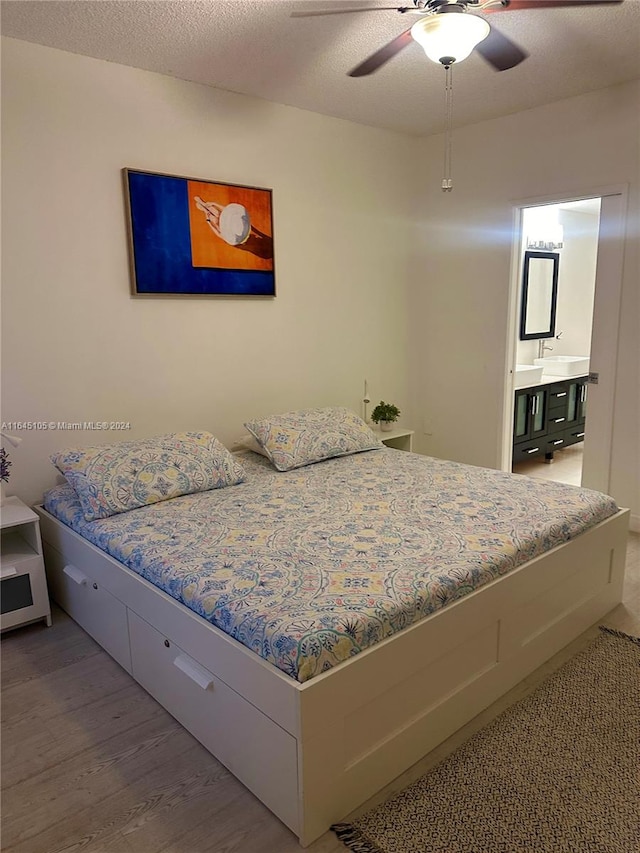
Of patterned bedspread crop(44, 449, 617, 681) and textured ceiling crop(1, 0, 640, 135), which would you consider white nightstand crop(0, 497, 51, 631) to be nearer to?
patterned bedspread crop(44, 449, 617, 681)

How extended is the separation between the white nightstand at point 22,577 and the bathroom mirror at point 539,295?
14.3 ft

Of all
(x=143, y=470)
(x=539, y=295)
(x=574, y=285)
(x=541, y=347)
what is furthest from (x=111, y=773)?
(x=574, y=285)

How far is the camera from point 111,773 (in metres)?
1.88

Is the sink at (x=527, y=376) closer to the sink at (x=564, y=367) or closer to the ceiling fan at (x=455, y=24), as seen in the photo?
the sink at (x=564, y=367)

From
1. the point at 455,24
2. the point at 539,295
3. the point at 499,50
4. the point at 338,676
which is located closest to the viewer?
the point at 338,676

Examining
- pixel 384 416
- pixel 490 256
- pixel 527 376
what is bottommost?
pixel 384 416

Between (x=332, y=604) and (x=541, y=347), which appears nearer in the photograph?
(x=332, y=604)

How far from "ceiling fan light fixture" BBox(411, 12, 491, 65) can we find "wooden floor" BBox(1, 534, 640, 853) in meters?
2.28

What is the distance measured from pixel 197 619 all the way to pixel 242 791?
51 centimetres

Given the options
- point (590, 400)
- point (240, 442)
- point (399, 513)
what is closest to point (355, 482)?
point (399, 513)

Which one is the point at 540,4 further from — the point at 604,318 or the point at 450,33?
the point at 604,318

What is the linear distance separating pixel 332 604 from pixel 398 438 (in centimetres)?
257

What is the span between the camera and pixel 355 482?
3033mm

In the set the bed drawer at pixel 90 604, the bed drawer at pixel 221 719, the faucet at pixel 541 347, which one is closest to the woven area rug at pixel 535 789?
the bed drawer at pixel 221 719
